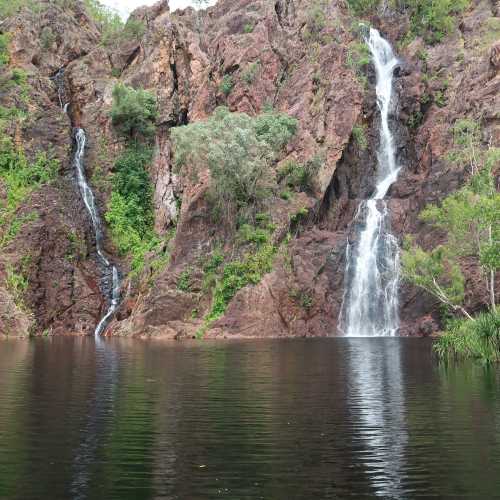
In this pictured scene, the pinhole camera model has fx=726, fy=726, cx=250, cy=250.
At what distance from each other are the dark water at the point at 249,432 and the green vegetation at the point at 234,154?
36461mm

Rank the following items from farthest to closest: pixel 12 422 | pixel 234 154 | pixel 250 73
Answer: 1. pixel 250 73
2. pixel 234 154
3. pixel 12 422

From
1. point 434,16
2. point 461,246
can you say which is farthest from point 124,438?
point 434,16

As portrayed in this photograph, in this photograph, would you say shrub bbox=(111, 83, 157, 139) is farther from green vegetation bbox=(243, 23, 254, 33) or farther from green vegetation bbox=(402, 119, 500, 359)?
green vegetation bbox=(402, 119, 500, 359)

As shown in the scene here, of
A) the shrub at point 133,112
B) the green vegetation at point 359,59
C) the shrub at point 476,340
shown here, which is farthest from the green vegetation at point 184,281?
the shrub at point 476,340

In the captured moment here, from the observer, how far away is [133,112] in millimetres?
86625

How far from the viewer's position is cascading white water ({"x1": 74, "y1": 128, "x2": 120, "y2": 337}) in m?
71.0

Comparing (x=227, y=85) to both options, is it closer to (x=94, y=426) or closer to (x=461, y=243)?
(x=461, y=243)

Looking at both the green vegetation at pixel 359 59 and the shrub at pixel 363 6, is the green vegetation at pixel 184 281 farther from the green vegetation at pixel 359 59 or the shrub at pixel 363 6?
the shrub at pixel 363 6

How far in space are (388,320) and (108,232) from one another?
33.1 m

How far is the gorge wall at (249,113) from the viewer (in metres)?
65.9

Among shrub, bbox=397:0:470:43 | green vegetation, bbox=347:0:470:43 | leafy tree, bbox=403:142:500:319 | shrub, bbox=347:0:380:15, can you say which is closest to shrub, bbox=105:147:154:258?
shrub, bbox=347:0:380:15

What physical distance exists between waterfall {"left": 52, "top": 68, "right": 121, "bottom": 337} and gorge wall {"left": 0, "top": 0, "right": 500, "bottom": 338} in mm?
910

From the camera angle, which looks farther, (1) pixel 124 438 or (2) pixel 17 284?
(2) pixel 17 284

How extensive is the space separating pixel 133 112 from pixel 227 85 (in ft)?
40.4
